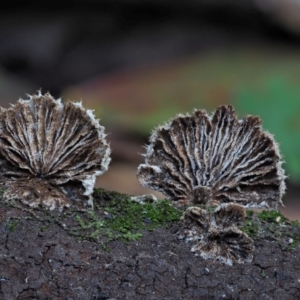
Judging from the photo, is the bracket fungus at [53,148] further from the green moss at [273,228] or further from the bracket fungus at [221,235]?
the green moss at [273,228]

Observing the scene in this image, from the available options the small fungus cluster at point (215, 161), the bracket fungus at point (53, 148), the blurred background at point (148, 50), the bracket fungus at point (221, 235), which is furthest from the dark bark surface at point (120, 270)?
the blurred background at point (148, 50)

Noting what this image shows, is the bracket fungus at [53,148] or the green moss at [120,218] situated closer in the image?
the green moss at [120,218]

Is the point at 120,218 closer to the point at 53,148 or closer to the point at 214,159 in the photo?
the point at 53,148

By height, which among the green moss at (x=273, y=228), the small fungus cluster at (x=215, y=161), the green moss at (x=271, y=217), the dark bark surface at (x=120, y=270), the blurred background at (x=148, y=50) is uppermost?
the blurred background at (x=148, y=50)

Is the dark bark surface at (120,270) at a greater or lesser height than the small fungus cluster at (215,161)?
lesser

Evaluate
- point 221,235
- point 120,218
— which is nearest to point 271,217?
point 221,235
